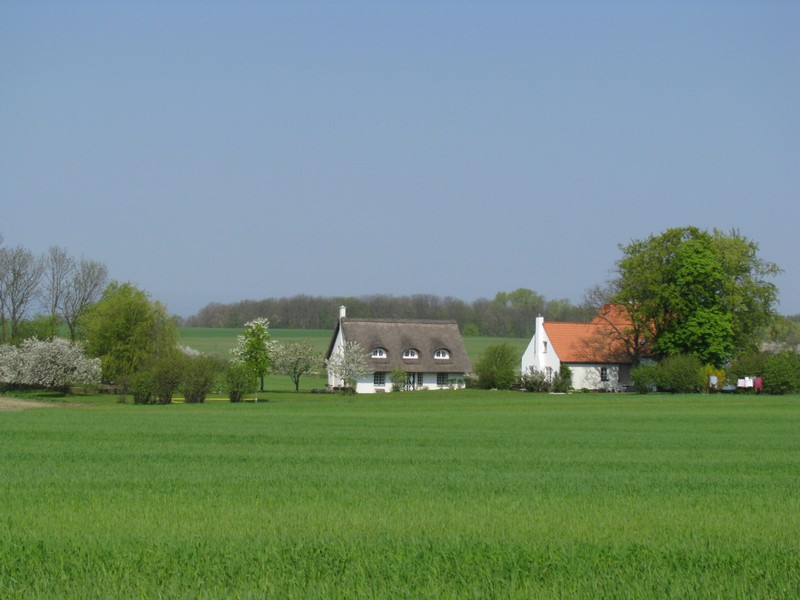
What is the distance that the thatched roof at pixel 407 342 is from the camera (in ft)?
302

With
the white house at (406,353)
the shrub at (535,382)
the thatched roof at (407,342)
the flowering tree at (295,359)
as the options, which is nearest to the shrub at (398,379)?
the white house at (406,353)

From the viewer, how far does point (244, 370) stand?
205 feet

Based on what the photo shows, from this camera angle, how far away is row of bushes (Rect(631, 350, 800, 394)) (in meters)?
68.2

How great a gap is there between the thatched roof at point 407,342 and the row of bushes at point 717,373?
23803mm

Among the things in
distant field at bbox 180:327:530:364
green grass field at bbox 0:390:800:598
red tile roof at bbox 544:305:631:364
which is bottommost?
green grass field at bbox 0:390:800:598

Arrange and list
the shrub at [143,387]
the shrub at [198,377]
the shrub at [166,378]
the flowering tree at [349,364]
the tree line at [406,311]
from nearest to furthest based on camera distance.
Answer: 1. the shrub at [143,387]
2. the shrub at [166,378]
3. the shrub at [198,377]
4. the flowering tree at [349,364]
5. the tree line at [406,311]

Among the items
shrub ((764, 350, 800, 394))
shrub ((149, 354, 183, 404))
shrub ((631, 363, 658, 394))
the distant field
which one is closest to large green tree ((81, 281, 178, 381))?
shrub ((149, 354, 183, 404))

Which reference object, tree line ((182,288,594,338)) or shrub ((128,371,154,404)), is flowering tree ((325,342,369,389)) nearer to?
shrub ((128,371,154,404))

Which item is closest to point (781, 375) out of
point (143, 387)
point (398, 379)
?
point (398, 379)

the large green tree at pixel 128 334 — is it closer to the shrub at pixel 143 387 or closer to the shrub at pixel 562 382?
the shrub at pixel 143 387

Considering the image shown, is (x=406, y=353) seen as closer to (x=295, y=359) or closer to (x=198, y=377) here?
(x=295, y=359)

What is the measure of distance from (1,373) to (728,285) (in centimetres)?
6177

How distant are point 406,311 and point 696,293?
85.1 m

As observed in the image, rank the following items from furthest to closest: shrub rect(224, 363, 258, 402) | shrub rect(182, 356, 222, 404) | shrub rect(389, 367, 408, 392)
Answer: shrub rect(389, 367, 408, 392) → shrub rect(224, 363, 258, 402) → shrub rect(182, 356, 222, 404)
